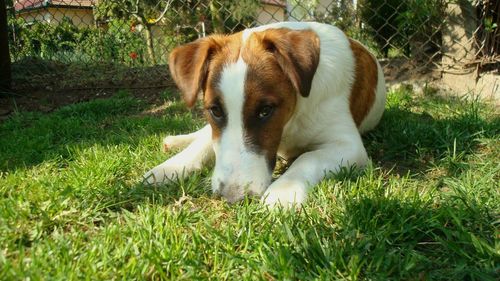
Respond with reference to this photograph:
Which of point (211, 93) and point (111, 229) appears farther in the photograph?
point (211, 93)

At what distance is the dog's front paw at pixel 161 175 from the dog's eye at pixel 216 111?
0.47 m

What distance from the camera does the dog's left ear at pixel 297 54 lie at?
257 centimetres

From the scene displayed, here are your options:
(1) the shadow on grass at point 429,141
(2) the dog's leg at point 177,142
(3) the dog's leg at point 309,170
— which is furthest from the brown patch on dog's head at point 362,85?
(2) the dog's leg at point 177,142

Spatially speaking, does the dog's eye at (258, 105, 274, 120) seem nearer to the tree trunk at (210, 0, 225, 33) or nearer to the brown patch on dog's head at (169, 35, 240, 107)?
the brown patch on dog's head at (169, 35, 240, 107)

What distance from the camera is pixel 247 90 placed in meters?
2.47

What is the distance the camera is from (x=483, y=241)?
5.81 feet

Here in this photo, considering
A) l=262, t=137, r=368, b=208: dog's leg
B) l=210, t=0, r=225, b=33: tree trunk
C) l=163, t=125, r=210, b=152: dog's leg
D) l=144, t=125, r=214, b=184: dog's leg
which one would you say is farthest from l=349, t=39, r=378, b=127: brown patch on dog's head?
l=210, t=0, r=225, b=33: tree trunk

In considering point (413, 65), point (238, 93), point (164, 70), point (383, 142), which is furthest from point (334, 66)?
point (164, 70)

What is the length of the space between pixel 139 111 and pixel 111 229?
364cm

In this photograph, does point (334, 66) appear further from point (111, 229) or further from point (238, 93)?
point (111, 229)

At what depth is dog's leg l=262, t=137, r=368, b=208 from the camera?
7.48 feet

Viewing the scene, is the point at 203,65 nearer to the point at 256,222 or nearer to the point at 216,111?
the point at 216,111

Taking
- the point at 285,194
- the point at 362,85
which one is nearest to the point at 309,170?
the point at 285,194

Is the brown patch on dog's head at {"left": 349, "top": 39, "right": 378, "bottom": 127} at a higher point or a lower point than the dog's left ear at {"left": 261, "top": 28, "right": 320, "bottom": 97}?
lower
